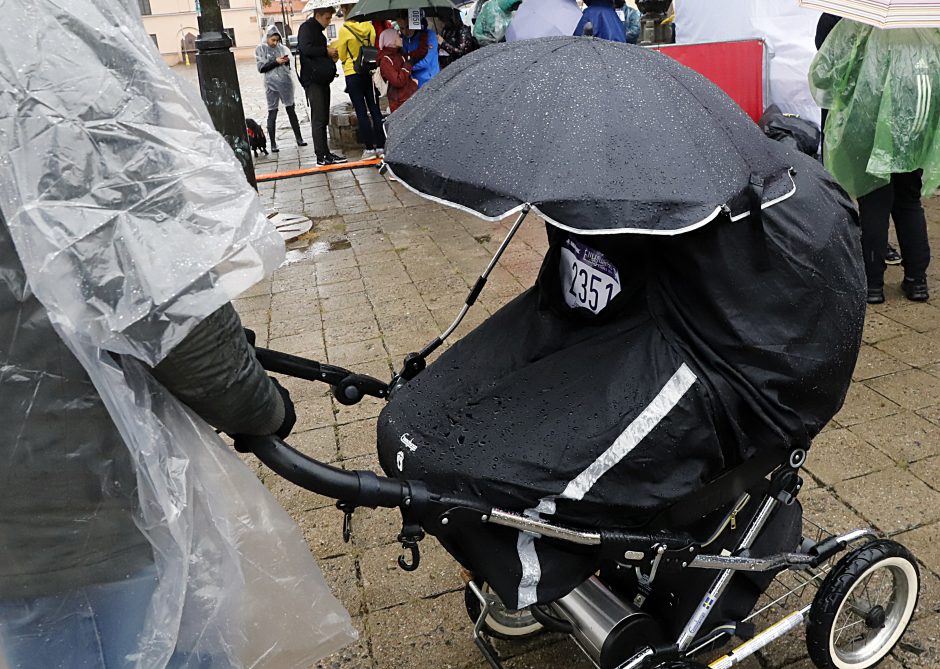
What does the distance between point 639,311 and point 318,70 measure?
8.90 meters

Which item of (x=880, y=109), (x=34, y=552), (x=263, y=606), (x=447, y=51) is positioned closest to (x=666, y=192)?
(x=263, y=606)

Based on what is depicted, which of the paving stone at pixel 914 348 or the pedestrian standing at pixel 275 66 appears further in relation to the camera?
the pedestrian standing at pixel 275 66

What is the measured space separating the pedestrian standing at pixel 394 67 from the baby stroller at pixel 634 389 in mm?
7922

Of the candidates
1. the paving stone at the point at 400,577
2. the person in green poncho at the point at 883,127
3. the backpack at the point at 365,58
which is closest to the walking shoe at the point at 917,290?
the person in green poncho at the point at 883,127

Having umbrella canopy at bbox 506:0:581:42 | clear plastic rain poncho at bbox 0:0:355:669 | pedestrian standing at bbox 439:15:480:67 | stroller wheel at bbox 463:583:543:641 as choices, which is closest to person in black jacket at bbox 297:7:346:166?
pedestrian standing at bbox 439:15:480:67

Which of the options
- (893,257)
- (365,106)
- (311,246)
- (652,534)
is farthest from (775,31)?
(652,534)

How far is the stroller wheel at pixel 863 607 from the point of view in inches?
85.5

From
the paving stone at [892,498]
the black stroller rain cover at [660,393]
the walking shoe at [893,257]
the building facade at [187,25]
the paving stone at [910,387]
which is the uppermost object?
the black stroller rain cover at [660,393]

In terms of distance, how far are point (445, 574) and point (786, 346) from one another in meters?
1.56

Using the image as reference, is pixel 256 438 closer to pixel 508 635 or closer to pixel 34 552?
pixel 34 552

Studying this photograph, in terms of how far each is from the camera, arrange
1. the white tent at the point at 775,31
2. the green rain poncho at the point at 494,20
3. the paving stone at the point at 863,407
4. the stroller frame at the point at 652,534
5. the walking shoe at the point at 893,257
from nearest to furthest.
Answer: the stroller frame at the point at 652,534 → the paving stone at the point at 863,407 → the walking shoe at the point at 893,257 → the white tent at the point at 775,31 → the green rain poncho at the point at 494,20

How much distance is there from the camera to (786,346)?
174cm

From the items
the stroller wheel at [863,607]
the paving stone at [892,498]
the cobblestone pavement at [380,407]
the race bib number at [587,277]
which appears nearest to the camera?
the race bib number at [587,277]

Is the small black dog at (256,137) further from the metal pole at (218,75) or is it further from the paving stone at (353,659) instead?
the paving stone at (353,659)
